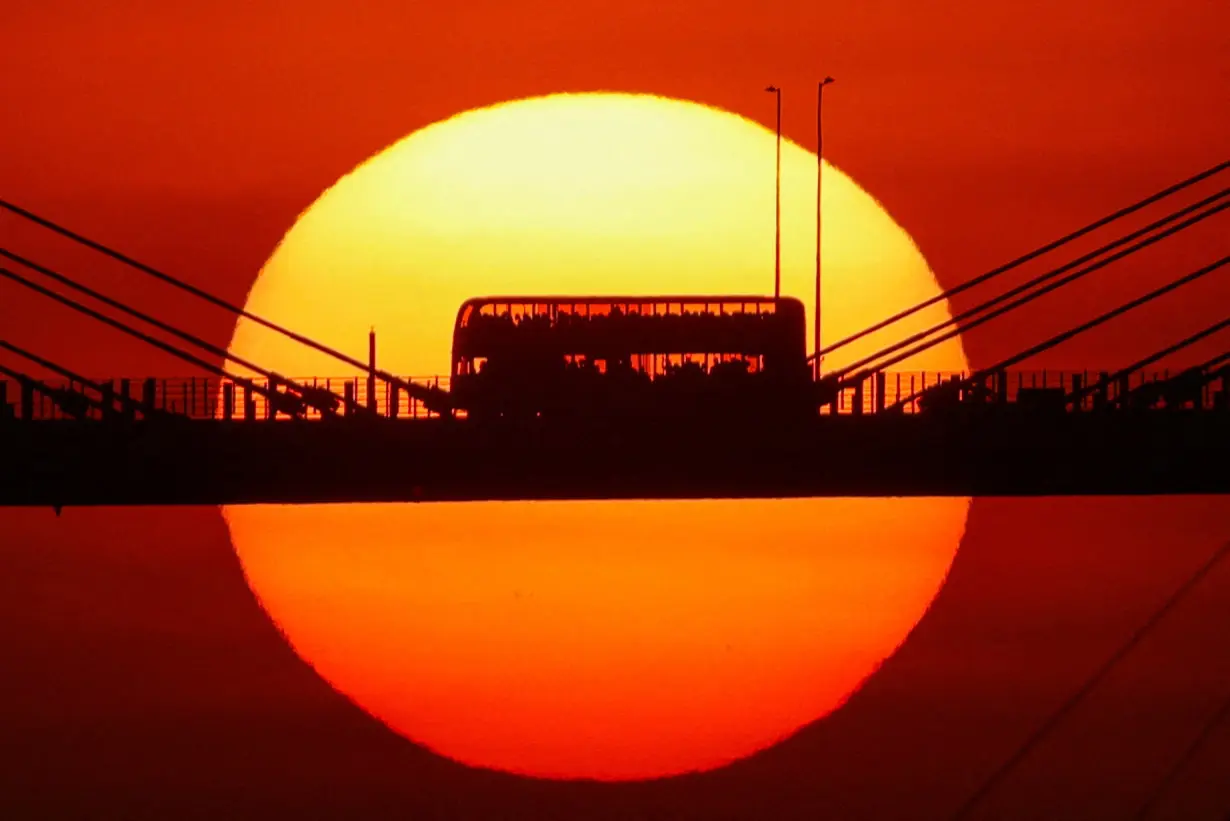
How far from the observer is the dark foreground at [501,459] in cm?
7206

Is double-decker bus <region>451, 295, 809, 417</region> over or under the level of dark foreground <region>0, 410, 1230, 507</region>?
over

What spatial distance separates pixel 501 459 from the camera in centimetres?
7200

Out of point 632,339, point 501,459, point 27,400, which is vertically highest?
point 632,339

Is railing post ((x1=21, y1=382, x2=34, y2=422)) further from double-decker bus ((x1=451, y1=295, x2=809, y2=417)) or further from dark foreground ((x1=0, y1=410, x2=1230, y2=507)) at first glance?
double-decker bus ((x1=451, y1=295, x2=809, y2=417))

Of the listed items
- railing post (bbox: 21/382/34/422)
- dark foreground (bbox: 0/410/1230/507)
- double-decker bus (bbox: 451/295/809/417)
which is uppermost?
double-decker bus (bbox: 451/295/809/417)

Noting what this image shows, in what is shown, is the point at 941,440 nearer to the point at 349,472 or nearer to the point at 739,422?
the point at 739,422

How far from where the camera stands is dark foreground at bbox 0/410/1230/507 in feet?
236

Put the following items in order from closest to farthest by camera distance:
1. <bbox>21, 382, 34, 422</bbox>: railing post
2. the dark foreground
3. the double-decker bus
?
1. the dark foreground
2. <bbox>21, 382, 34, 422</bbox>: railing post
3. the double-decker bus

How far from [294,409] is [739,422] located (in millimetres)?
13838

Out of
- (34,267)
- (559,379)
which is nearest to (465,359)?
(559,379)

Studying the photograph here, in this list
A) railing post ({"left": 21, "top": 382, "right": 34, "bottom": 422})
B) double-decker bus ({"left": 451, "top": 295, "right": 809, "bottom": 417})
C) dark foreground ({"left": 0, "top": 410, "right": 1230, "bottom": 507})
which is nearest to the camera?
dark foreground ({"left": 0, "top": 410, "right": 1230, "bottom": 507})

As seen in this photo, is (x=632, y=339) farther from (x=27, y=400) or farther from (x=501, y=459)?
(x=27, y=400)

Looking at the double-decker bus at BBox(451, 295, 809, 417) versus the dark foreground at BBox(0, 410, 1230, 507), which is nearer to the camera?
the dark foreground at BBox(0, 410, 1230, 507)

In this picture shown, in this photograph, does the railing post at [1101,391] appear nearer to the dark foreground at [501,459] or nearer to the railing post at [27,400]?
the dark foreground at [501,459]
